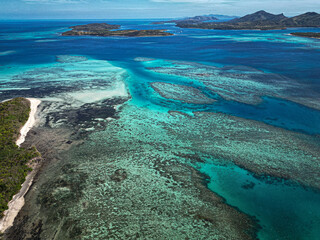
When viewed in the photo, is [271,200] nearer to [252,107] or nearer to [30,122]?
[252,107]

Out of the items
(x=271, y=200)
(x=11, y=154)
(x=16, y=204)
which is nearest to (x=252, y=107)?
(x=271, y=200)

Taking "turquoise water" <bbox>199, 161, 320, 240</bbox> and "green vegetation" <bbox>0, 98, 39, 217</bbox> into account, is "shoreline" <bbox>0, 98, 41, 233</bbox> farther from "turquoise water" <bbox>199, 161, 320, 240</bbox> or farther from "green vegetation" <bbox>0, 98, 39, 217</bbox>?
"turquoise water" <bbox>199, 161, 320, 240</bbox>

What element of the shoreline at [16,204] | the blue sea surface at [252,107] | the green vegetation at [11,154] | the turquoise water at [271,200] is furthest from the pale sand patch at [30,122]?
the turquoise water at [271,200]

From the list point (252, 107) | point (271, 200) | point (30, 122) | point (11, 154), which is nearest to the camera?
point (271, 200)

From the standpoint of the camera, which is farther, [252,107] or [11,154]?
[252,107]

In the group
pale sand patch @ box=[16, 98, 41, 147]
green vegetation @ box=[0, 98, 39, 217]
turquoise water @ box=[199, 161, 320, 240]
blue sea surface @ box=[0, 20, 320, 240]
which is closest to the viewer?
turquoise water @ box=[199, 161, 320, 240]

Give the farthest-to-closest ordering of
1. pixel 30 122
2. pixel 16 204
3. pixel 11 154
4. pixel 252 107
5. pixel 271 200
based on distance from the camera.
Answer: pixel 252 107
pixel 30 122
pixel 11 154
pixel 271 200
pixel 16 204

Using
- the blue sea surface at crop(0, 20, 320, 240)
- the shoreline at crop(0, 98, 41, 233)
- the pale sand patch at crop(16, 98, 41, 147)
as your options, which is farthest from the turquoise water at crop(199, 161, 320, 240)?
the pale sand patch at crop(16, 98, 41, 147)

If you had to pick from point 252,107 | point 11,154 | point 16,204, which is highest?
point 252,107

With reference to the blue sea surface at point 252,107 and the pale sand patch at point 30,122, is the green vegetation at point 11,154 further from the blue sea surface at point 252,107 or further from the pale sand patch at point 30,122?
the blue sea surface at point 252,107
